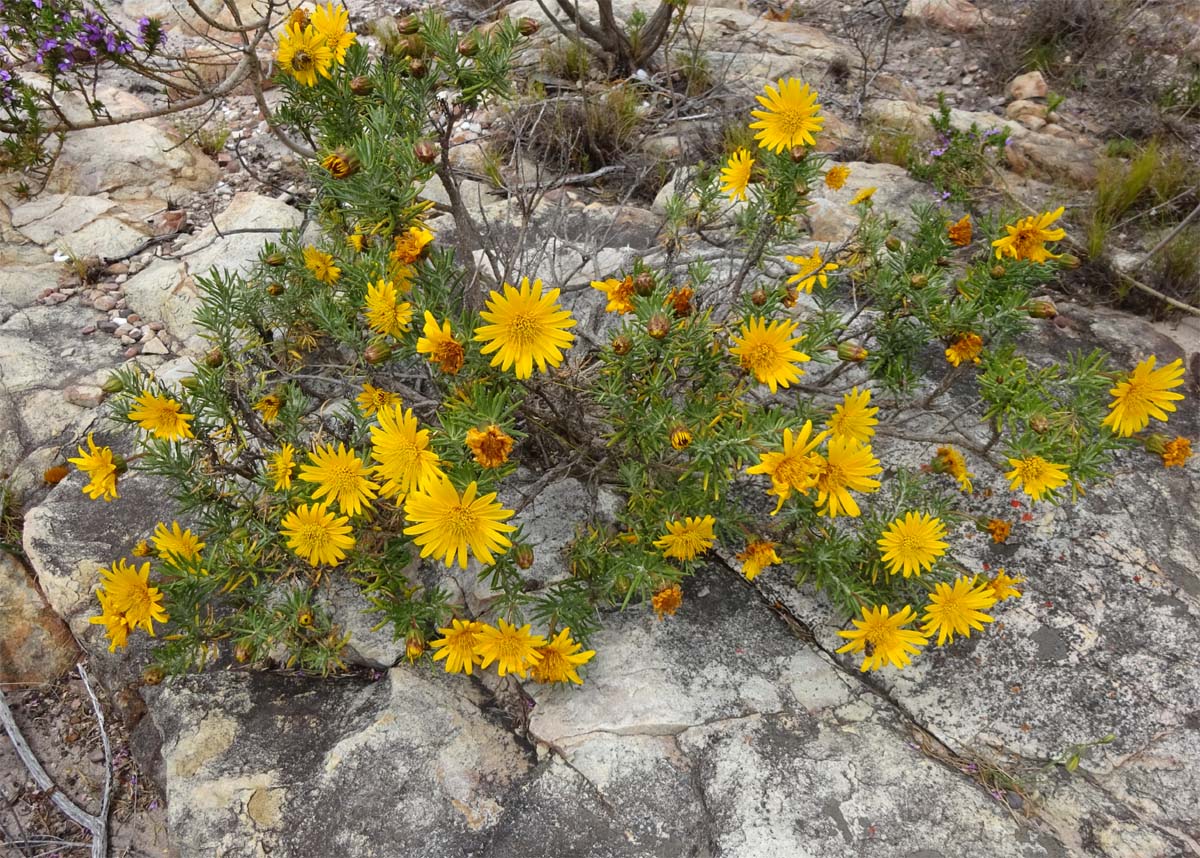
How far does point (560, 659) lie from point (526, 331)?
0.84 m

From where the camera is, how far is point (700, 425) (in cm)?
201

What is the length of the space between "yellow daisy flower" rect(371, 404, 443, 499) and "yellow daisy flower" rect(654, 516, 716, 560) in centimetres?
66

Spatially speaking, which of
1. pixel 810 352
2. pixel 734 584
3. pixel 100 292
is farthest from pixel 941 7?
pixel 100 292

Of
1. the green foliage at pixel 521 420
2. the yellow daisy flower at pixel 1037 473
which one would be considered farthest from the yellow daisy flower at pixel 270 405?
the yellow daisy flower at pixel 1037 473

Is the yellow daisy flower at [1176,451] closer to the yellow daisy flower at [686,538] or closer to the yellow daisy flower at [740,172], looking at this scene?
the yellow daisy flower at [686,538]

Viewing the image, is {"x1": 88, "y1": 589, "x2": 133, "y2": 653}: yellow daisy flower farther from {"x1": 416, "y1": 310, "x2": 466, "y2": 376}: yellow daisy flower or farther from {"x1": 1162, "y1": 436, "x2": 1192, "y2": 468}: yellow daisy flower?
{"x1": 1162, "y1": 436, "x2": 1192, "y2": 468}: yellow daisy flower

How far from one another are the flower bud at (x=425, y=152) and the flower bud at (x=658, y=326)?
682 mm

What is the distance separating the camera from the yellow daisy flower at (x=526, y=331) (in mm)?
1765

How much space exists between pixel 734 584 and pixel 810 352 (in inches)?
28.6

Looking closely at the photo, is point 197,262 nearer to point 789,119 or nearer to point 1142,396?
point 789,119

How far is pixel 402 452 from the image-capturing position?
70.1 inches

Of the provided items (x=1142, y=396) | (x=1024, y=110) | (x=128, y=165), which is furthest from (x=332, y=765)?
(x=1024, y=110)

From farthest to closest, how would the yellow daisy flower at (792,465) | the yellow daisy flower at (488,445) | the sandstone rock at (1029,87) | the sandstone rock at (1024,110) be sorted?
the sandstone rock at (1029,87), the sandstone rock at (1024,110), the yellow daisy flower at (792,465), the yellow daisy flower at (488,445)

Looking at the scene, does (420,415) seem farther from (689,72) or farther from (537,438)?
(689,72)
